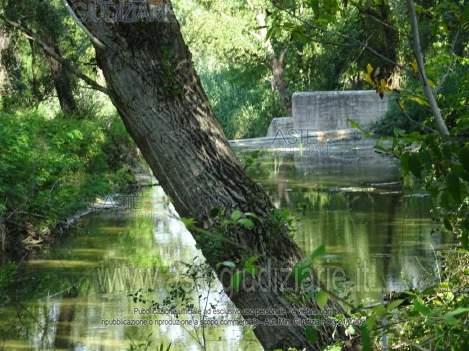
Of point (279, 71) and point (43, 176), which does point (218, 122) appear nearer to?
point (43, 176)

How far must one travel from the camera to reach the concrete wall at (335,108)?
82.9 feet

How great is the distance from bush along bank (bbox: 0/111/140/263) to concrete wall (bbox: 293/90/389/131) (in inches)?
387

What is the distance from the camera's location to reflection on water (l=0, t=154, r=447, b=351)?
7.70m

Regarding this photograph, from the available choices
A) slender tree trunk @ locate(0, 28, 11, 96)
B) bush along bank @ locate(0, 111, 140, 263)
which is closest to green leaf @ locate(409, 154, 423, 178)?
bush along bank @ locate(0, 111, 140, 263)

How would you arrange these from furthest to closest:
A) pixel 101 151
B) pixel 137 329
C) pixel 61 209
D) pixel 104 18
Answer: pixel 101 151 → pixel 61 209 → pixel 137 329 → pixel 104 18

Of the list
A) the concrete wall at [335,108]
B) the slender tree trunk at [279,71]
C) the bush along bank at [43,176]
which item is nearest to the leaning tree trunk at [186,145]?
the bush along bank at [43,176]

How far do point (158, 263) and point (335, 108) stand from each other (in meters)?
16.0

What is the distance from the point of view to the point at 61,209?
12750mm

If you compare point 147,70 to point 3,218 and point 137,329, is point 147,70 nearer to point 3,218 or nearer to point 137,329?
point 137,329

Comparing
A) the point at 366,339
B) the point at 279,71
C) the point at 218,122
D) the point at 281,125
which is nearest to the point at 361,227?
the point at 218,122

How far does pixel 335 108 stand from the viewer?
85.0 ft

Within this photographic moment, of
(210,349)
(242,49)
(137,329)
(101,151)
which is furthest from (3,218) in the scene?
(242,49)

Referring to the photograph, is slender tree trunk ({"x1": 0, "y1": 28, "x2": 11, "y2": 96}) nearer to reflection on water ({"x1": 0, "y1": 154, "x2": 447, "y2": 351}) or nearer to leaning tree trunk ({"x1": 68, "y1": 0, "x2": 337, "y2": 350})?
reflection on water ({"x1": 0, "y1": 154, "x2": 447, "y2": 351})

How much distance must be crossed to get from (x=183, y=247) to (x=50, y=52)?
8081 mm
